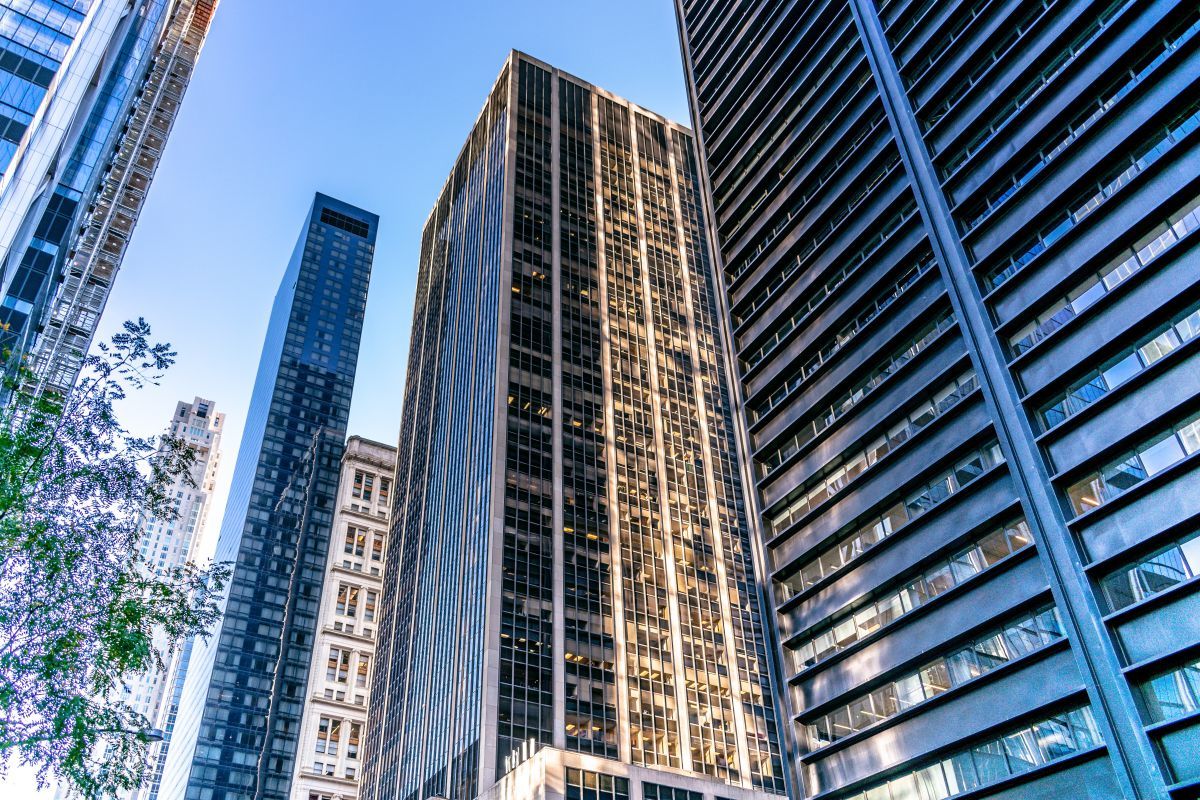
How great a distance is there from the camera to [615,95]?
146125mm

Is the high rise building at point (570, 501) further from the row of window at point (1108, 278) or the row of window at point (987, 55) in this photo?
the row of window at point (987, 55)

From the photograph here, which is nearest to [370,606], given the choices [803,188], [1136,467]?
[803,188]

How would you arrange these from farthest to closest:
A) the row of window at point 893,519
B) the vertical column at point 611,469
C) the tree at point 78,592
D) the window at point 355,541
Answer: the window at point 355,541, the vertical column at point 611,469, the row of window at point 893,519, the tree at point 78,592

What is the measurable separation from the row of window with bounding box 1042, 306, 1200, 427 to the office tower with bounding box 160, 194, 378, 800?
121 meters

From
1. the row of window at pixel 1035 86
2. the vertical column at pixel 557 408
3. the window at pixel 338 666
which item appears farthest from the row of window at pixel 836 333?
the window at pixel 338 666

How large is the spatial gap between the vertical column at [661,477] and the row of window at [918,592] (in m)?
55.0

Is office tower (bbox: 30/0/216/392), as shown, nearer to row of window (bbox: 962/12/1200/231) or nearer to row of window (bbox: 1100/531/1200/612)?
row of window (bbox: 962/12/1200/231)

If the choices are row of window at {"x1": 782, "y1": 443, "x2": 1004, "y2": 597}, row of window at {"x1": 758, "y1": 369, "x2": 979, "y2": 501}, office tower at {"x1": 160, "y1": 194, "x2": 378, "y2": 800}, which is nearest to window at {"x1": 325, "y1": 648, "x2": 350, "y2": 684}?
office tower at {"x1": 160, "y1": 194, "x2": 378, "y2": 800}

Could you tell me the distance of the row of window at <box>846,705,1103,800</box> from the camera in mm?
27891

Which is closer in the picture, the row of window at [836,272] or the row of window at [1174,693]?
the row of window at [1174,693]

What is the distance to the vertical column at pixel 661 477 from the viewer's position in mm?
92062

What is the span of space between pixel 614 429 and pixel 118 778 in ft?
284

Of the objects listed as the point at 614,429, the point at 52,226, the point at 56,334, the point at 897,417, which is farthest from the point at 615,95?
the point at 897,417

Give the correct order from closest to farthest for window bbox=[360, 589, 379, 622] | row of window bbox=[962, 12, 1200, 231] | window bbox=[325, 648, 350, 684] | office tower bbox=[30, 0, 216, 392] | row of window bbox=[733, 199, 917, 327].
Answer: row of window bbox=[962, 12, 1200, 231]
row of window bbox=[733, 199, 917, 327]
office tower bbox=[30, 0, 216, 392]
window bbox=[325, 648, 350, 684]
window bbox=[360, 589, 379, 622]
